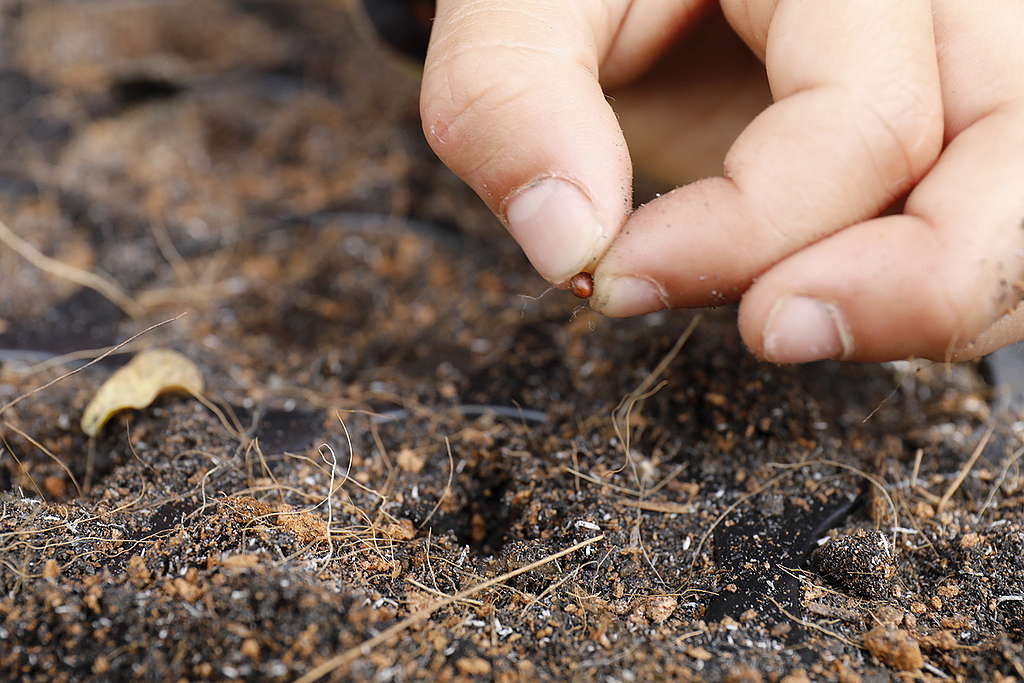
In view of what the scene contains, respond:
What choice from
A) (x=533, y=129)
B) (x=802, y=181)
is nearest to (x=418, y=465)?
(x=533, y=129)

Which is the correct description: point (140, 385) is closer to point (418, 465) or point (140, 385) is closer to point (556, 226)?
point (418, 465)

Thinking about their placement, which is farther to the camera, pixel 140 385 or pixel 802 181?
pixel 140 385

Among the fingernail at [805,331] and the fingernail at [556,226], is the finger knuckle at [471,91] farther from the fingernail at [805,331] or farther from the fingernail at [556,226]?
the fingernail at [805,331]

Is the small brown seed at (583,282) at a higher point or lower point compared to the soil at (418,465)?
higher

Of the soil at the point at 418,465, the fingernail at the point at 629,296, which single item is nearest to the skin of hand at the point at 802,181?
the fingernail at the point at 629,296

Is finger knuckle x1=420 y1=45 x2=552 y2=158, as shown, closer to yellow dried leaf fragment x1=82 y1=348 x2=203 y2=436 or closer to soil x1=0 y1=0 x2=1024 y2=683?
soil x1=0 y1=0 x2=1024 y2=683

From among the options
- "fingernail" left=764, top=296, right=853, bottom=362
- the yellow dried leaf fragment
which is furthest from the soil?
"fingernail" left=764, top=296, right=853, bottom=362

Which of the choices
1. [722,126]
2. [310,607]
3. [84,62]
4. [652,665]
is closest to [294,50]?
[84,62]
